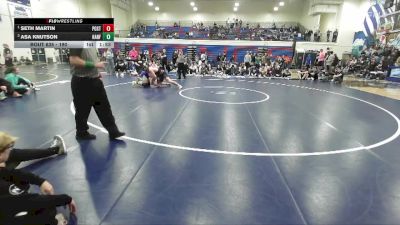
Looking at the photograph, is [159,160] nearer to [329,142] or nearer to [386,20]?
[329,142]

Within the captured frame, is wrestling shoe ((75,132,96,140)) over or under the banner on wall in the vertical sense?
under

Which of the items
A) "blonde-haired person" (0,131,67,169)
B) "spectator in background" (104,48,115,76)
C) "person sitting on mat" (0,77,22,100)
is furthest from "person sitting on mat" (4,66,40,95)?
"spectator in background" (104,48,115,76)

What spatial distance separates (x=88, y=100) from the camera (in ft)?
15.3

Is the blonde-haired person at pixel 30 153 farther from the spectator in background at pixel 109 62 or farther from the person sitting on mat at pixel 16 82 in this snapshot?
the spectator in background at pixel 109 62

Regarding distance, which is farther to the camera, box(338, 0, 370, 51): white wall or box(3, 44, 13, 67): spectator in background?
box(338, 0, 370, 51): white wall

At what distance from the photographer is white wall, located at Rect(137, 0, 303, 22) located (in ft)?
115

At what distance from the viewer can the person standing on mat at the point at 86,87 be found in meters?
4.46

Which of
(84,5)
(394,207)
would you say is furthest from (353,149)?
(84,5)

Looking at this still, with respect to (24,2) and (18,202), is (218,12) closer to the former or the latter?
(24,2)
